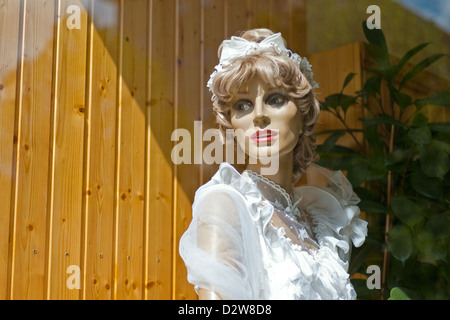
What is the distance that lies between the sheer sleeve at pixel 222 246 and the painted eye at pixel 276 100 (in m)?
0.26

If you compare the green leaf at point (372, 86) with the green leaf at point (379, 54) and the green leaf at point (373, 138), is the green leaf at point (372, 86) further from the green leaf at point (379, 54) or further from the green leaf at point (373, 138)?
the green leaf at point (373, 138)

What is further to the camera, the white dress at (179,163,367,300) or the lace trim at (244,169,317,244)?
the lace trim at (244,169,317,244)

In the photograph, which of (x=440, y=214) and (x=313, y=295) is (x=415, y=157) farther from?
(x=313, y=295)

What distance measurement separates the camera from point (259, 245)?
1.40 m

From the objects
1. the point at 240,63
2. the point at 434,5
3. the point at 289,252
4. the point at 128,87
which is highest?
the point at 434,5

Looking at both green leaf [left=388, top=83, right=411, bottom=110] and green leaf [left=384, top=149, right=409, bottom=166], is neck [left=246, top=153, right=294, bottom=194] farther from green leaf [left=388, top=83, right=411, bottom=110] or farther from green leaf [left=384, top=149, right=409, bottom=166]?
green leaf [left=388, top=83, right=411, bottom=110]

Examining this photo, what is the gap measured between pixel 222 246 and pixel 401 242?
1263 millimetres

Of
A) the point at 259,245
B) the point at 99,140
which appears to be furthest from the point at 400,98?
the point at 259,245

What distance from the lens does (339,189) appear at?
5.90 feet

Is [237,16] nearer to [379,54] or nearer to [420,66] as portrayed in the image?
[379,54]

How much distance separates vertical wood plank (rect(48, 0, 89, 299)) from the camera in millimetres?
1913

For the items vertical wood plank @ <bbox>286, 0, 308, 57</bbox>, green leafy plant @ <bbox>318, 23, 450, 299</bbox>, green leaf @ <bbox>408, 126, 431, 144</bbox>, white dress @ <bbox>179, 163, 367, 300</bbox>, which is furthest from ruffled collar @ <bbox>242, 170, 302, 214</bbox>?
vertical wood plank @ <bbox>286, 0, 308, 57</bbox>

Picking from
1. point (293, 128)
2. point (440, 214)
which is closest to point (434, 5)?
point (440, 214)

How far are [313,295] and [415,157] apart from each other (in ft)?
4.64
